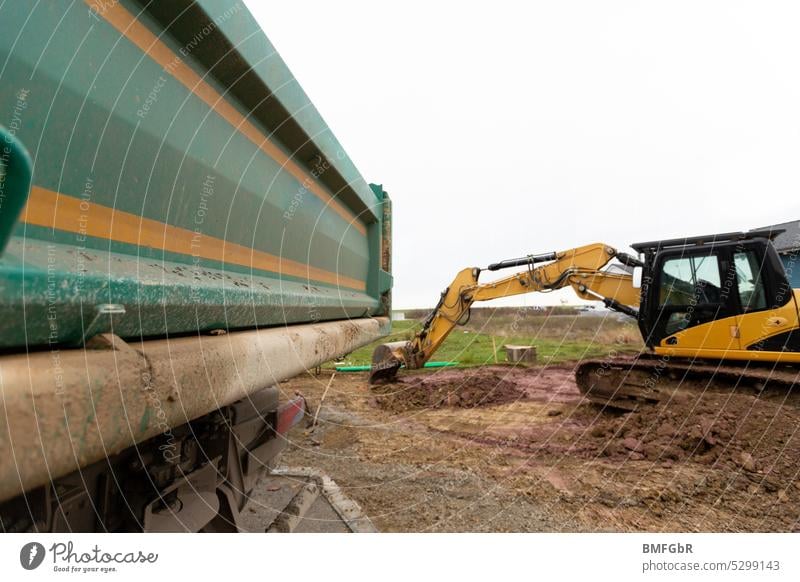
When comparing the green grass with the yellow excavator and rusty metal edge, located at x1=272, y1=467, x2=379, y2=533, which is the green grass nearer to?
the yellow excavator

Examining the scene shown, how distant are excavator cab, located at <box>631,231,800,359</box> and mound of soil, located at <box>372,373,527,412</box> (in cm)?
285

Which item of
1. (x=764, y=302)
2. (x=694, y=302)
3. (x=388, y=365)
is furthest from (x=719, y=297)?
(x=388, y=365)

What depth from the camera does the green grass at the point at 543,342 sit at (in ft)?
37.4

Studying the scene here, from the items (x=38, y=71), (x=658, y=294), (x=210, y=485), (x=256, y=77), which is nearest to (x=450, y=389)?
(x=658, y=294)

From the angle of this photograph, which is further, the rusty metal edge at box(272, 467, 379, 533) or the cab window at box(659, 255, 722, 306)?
the cab window at box(659, 255, 722, 306)

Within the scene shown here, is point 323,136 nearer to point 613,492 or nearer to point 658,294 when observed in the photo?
point 613,492

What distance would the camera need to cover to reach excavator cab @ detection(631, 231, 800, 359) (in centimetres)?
429

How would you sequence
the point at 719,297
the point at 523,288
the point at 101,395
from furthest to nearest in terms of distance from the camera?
1. the point at 523,288
2. the point at 719,297
3. the point at 101,395

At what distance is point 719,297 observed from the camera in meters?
4.55

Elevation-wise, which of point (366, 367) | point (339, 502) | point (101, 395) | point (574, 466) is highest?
point (101, 395)

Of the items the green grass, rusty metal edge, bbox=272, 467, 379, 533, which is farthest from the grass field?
rusty metal edge, bbox=272, 467, 379, 533

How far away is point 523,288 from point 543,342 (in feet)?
28.2

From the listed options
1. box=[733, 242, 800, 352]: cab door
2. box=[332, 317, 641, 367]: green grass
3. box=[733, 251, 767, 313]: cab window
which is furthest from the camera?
box=[332, 317, 641, 367]: green grass

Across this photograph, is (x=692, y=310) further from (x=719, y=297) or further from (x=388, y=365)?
(x=388, y=365)
